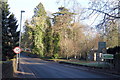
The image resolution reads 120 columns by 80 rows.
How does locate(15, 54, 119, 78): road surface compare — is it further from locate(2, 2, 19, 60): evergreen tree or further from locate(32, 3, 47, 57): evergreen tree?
locate(32, 3, 47, 57): evergreen tree

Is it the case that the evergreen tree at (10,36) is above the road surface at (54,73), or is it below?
above

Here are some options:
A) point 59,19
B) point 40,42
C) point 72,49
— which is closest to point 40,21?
point 40,42

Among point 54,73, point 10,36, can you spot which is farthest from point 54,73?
point 10,36

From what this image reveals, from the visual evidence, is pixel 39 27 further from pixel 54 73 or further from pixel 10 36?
pixel 54 73

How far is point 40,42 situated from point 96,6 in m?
52.0

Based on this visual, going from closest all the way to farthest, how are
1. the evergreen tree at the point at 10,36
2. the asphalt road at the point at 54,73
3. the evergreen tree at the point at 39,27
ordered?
the asphalt road at the point at 54,73 → the evergreen tree at the point at 10,36 → the evergreen tree at the point at 39,27

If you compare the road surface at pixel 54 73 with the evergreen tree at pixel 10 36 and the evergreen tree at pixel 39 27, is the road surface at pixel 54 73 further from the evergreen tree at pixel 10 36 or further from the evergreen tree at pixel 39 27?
the evergreen tree at pixel 39 27

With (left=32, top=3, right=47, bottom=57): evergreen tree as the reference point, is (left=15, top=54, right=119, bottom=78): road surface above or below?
below

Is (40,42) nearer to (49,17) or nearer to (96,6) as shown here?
(49,17)

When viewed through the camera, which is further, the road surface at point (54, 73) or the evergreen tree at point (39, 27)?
the evergreen tree at point (39, 27)

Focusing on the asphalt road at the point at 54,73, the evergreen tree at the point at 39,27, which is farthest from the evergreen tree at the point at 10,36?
the evergreen tree at the point at 39,27

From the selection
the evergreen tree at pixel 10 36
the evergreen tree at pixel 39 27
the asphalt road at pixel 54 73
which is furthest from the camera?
the evergreen tree at pixel 39 27

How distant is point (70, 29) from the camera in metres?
56.8

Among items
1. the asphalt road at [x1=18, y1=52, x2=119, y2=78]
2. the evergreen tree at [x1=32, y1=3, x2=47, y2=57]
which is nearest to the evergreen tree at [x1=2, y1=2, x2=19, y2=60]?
the asphalt road at [x1=18, y1=52, x2=119, y2=78]
